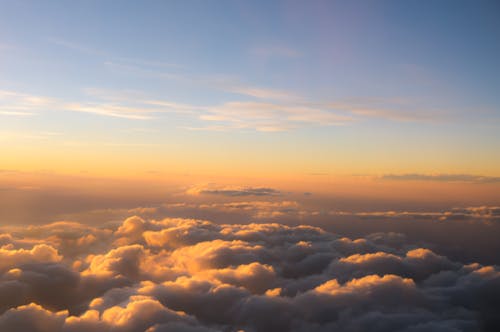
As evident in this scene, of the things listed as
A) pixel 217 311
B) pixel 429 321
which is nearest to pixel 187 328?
pixel 217 311

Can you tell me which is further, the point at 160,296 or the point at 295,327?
the point at 160,296

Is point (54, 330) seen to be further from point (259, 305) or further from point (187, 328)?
point (259, 305)

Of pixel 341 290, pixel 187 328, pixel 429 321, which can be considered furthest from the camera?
pixel 341 290

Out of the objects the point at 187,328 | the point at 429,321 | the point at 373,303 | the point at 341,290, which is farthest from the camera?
the point at 341,290

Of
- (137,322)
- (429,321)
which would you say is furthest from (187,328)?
(429,321)

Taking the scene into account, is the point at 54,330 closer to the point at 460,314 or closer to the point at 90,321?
the point at 90,321

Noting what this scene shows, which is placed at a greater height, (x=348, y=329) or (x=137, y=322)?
(x=137, y=322)

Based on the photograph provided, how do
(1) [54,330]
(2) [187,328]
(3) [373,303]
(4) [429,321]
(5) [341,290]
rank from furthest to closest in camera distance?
(5) [341,290], (3) [373,303], (4) [429,321], (1) [54,330], (2) [187,328]

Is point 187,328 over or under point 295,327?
over

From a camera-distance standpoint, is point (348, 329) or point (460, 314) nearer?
point (348, 329)
